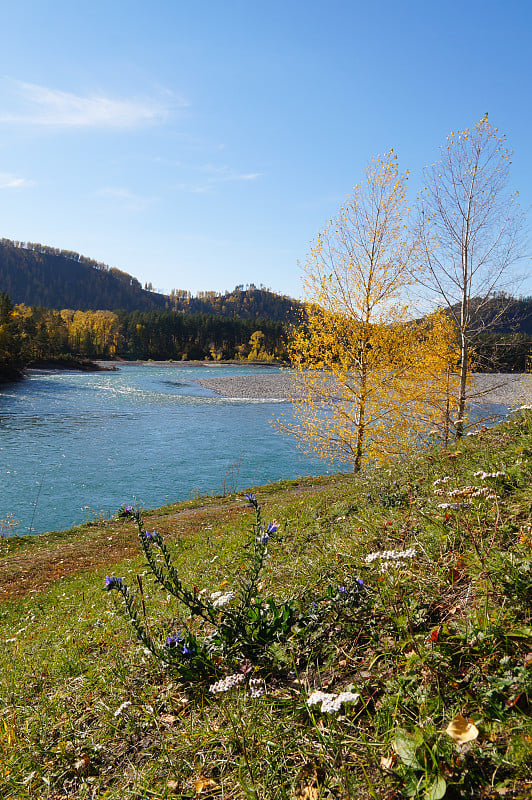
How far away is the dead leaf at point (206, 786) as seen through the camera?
2227mm

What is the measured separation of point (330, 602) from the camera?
3.25 metres

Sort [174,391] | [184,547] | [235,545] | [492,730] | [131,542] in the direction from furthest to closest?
1. [174,391]
2. [131,542]
3. [184,547]
4. [235,545]
5. [492,730]

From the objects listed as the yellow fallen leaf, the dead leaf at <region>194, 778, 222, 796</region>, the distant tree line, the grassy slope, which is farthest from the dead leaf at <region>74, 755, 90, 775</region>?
the distant tree line

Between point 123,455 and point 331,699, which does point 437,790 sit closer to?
point 331,699

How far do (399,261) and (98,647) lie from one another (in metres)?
12.4

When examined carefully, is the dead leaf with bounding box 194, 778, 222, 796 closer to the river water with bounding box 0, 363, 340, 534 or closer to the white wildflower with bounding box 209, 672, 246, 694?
the white wildflower with bounding box 209, 672, 246, 694

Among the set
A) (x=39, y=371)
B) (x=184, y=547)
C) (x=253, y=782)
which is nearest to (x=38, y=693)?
(x=253, y=782)

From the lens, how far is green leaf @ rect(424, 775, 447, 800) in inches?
66.1

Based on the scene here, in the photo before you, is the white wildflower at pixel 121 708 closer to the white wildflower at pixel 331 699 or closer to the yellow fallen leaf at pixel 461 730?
the white wildflower at pixel 331 699

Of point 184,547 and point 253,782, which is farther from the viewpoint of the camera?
point 184,547

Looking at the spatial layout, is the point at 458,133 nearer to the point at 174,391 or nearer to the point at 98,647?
the point at 98,647

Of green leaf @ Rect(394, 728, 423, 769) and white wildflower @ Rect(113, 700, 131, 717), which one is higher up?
green leaf @ Rect(394, 728, 423, 769)

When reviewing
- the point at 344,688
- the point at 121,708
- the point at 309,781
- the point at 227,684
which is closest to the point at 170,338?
the point at 121,708

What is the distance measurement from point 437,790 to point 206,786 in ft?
4.15
